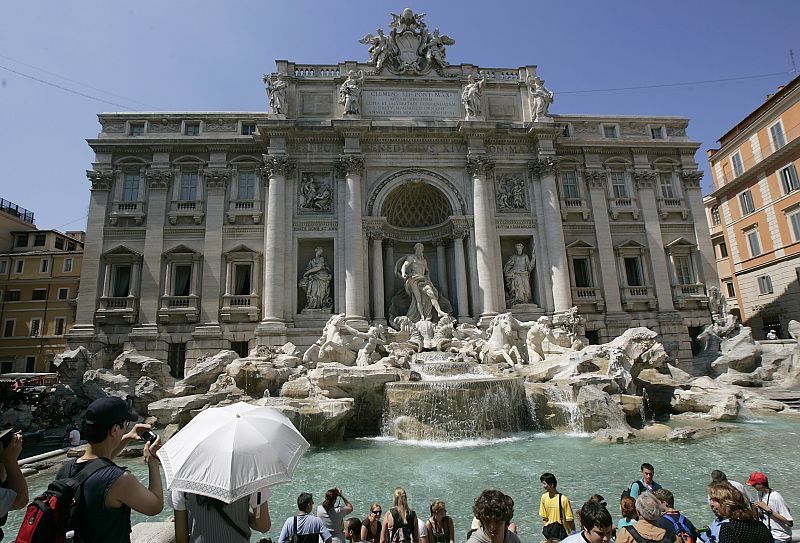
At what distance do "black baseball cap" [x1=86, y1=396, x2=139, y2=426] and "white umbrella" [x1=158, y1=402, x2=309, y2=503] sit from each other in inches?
13.6

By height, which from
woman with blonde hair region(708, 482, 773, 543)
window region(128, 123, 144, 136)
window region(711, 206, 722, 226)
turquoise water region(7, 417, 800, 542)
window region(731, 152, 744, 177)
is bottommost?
turquoise water region(7, 417, 800, 542)

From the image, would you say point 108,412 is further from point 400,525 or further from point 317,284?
point 317,284

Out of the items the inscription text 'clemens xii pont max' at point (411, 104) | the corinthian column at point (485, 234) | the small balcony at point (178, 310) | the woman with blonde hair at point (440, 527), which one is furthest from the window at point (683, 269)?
the small balcony at point (178, 310)

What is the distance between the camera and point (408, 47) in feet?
76.1

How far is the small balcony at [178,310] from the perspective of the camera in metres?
19.9

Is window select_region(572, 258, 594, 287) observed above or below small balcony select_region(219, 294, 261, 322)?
above

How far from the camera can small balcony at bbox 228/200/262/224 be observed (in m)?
21.1

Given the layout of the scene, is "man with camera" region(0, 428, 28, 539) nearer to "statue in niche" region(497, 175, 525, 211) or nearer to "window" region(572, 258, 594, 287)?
"statue in niche" region(497, 175, 525, 211)

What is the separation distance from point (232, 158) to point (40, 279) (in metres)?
19.5

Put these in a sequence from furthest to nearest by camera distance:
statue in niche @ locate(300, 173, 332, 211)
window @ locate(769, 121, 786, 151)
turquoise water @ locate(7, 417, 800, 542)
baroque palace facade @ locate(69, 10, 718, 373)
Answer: window @ locate(769, 121, 786, 151)
statue in niche @ locate(300, 173, 332, 211)
baroque palace facade @ locate(69, 10, 718, 373)
turquoise water @ locate(7, 417, 800, 542)

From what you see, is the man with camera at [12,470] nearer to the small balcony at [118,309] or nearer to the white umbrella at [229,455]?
the white umbrella at [229,455]

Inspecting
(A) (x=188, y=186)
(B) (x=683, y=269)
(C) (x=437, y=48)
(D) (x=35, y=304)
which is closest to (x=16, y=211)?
(D) (x=35, y=304)

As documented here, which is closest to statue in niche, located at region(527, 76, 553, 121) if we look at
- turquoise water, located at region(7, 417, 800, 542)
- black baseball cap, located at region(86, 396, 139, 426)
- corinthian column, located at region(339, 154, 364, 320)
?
corinthian column, located at region(339, 154, 364, 320)

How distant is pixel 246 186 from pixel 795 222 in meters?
27.5
